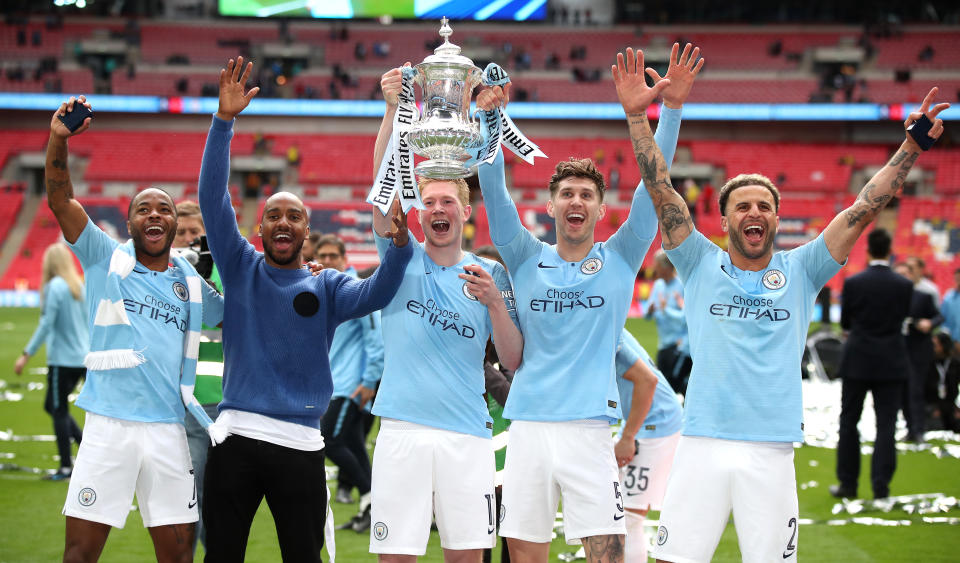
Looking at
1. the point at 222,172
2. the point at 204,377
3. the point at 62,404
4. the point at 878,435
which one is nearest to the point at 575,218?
the point at 222,172

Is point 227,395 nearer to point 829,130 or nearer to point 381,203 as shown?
point 381,203

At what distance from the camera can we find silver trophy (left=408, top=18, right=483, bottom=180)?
11.8 feet

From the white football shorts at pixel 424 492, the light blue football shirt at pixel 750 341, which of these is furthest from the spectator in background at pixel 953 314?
the white football shorts at pixel 424 492

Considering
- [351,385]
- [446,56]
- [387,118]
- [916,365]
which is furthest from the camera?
[916,365]

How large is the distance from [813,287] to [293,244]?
88.3 inches

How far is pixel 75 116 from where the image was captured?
388cm

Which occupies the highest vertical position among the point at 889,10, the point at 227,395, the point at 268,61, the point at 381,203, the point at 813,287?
the point at 889,10

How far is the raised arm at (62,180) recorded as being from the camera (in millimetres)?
3873

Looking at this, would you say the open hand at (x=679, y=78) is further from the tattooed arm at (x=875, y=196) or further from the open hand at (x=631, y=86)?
the tattooed arm at (x=875, y=196)

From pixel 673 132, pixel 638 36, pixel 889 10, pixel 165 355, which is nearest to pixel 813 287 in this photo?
pixel 673 132

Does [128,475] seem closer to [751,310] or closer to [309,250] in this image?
[751,310]

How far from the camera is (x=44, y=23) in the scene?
4334 centimetres

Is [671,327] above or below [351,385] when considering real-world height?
above

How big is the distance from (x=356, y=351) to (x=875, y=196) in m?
3.93
